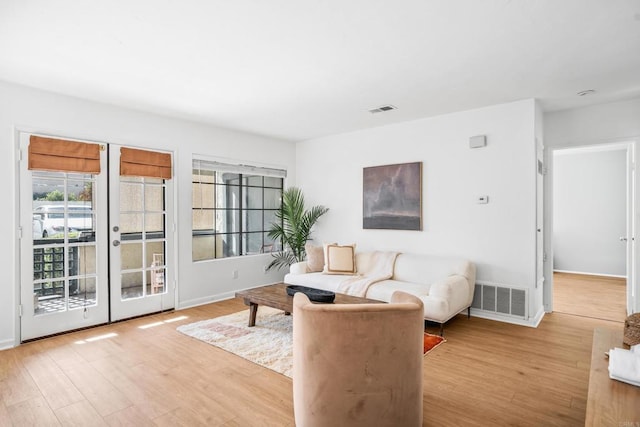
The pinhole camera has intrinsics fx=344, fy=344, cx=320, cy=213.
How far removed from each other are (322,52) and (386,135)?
2509 millimetres

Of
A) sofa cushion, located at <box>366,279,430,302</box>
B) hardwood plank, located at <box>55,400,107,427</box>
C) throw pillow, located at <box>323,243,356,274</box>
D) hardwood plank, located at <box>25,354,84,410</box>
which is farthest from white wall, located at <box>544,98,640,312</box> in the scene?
hardwood plank, located at <box>25,354,84,410</box>

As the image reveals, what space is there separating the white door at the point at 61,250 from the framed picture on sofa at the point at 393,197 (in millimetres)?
3441

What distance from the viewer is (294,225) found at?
5.64 metres

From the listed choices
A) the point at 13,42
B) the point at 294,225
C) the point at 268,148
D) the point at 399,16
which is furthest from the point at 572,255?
the point at 13,42

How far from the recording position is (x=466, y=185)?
4.33 metres

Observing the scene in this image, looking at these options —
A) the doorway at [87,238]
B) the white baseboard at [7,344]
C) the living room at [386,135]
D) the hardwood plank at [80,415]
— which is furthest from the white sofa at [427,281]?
the white baseboard at [7,344]

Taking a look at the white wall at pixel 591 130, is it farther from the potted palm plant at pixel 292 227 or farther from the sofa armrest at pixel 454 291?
the potted palm plant at pixel 292 227

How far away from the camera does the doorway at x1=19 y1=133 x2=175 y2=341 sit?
11.3 feet

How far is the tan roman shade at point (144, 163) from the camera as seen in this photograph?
4062 millimetres

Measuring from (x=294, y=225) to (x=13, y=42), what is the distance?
3893 millimetres

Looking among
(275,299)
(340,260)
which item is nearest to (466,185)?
(340,260)

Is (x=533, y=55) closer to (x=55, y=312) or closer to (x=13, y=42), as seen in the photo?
(x=13, y=42)

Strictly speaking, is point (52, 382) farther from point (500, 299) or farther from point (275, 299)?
point (500, 299)

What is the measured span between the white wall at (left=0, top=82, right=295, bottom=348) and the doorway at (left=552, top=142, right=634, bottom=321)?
203 inches
